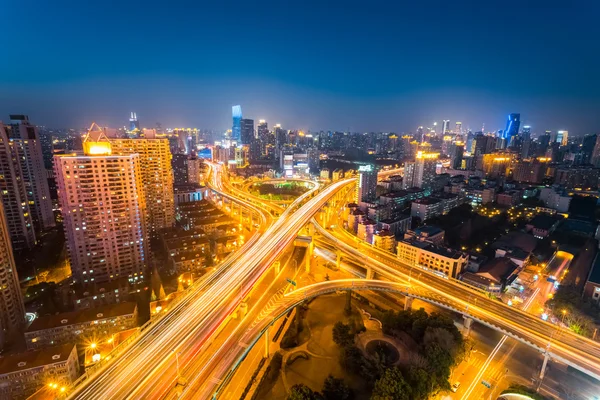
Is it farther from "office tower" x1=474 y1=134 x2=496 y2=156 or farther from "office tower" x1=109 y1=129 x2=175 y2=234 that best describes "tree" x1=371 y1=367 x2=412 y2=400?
"office tower" x1=474 y1=134 x2=496 y2=156

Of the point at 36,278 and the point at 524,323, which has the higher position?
the point at 524,323

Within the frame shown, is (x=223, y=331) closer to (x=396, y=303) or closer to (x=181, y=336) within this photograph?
(x=181, y=336)

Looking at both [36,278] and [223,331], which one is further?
[36,278]

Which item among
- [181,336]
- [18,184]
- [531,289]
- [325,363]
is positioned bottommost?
[325,363]

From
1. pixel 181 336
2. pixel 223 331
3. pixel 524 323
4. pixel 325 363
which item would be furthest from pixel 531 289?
pixel 181 336

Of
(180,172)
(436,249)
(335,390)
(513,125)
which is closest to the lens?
(335,390)

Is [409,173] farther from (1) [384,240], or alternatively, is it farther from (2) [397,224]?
(1) [384,240]

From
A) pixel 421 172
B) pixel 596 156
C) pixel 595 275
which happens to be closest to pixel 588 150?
pixel 596 156
